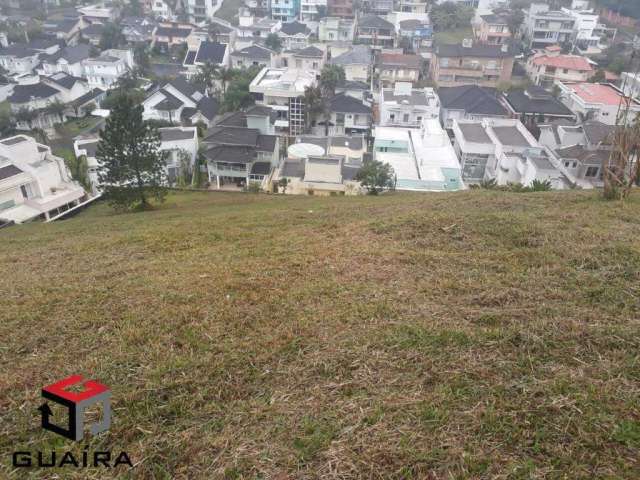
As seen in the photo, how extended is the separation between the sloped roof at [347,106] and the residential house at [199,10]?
46179mm

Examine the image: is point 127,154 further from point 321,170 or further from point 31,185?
point 321,170

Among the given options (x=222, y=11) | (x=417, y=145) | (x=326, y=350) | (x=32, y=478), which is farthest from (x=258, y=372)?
(x=222, y=11)

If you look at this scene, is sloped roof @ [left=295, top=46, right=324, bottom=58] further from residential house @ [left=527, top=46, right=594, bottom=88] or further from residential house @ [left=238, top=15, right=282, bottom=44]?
residential house @ [left=527, top=46, right=594, bottom=88]

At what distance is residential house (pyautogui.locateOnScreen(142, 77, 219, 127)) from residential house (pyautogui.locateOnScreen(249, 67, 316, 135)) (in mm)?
4802

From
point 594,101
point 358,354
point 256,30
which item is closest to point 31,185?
point 358,354

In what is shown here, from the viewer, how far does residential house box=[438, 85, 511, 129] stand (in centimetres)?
3628

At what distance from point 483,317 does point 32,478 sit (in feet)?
16.1

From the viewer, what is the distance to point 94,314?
20.5 feet

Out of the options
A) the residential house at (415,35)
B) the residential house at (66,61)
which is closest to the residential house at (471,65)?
the residential house at (415,35)

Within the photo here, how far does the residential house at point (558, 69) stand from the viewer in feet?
151

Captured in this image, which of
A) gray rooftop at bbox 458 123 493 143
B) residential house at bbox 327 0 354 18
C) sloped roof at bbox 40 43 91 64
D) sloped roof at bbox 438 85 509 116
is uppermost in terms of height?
residential house at bbox 327 0 354 18

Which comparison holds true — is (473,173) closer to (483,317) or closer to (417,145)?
(417,145)

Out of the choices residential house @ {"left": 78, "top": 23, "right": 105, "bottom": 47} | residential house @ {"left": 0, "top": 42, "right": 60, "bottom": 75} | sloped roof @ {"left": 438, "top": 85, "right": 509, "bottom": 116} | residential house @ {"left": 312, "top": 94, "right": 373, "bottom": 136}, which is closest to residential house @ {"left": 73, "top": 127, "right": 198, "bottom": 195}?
residential house @ {"left": 312, "top": 94, "right": 373, "bottom": 136}

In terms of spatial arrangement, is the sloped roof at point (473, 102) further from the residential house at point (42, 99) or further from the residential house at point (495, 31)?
the residential house at point (42, 99)
